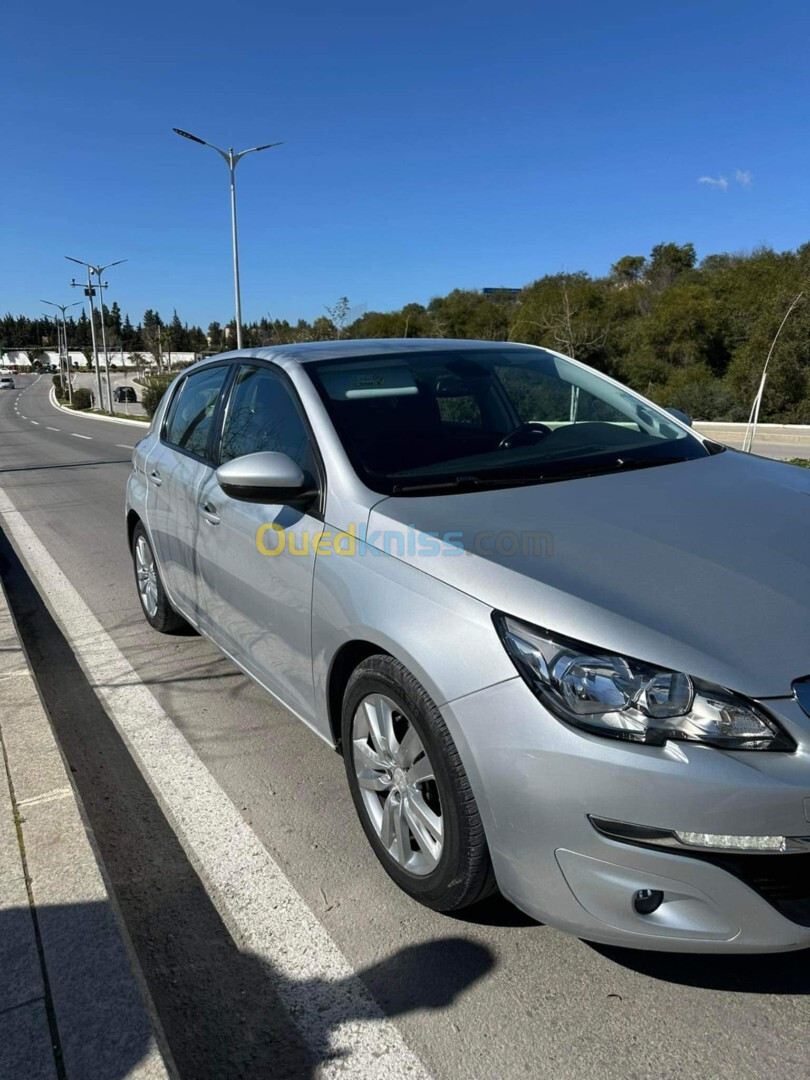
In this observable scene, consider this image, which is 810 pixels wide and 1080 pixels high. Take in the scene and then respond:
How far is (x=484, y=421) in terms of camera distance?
3410 mm

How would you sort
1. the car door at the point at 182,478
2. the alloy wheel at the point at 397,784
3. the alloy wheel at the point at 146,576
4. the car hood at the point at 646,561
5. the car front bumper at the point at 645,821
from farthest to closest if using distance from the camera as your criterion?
the alloy wheel at the point at 146,576 → the car door at the point at 182,478 → the alloy wheel at the point at 397,784 → the car hood at the point at 646,561 → the car front bumper at the point at 645,821

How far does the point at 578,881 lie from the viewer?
1.94m

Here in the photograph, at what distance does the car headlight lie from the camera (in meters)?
1.81

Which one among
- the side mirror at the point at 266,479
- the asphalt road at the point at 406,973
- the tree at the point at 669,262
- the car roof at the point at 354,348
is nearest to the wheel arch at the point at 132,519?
the car roof at the point at 354,348

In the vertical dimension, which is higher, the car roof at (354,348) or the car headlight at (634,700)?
the car roof at (354,348)


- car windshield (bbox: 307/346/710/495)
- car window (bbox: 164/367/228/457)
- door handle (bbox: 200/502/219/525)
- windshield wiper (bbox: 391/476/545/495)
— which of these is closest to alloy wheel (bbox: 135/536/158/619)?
car window (bbox: 164/367/228/457)

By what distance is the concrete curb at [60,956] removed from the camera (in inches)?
73.0

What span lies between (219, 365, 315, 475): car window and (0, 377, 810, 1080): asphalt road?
4.27 feet

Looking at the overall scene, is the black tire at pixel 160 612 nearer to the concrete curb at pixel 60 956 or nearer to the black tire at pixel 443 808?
the concrete curb at pixel 60 956

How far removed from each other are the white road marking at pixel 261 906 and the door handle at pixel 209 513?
0.99 meters

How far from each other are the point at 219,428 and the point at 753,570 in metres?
2.50

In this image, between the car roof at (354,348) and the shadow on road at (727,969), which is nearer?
the shadow on road at (727,969)

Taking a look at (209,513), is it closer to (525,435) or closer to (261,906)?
(525,435)

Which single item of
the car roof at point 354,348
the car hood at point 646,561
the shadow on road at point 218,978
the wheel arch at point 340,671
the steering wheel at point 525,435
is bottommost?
the shadow on road at point 218,978
